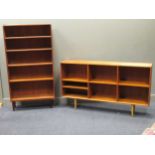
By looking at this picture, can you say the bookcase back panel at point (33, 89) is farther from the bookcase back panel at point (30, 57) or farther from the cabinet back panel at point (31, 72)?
the bookcase back panel at point (30, 57)

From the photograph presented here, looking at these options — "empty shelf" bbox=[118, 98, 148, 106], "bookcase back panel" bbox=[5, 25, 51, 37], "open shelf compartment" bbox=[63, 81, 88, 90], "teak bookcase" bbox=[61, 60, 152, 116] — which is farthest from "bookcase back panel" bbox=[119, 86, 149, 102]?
"bookcase back panel" bbox=[5, 25, 51, 37]

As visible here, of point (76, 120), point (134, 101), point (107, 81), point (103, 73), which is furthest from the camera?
point (103, 73)

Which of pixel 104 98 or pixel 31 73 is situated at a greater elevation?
pixel 31 73

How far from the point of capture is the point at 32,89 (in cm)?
385

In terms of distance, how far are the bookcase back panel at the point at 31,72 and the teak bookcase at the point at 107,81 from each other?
13.1 inches

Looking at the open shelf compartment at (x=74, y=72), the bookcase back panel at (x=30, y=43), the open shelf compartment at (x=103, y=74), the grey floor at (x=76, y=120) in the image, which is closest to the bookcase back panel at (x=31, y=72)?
the open shelf compartment at (x=74, y=72)

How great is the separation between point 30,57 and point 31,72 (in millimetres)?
276

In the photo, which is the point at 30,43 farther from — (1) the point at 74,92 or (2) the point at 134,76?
(2) the point at 134,76

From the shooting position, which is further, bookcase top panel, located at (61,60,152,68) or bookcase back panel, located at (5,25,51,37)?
bookcase back panel, located at (5,25,51,37)

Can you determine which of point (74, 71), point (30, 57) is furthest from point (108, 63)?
point (30, 57)

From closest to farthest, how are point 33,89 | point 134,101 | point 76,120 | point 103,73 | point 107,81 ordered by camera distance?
1. point 76,120
2. point 134,101
3. point 107,81
4. point 103,73
5. point 33,89

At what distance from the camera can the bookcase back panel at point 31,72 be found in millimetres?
3745

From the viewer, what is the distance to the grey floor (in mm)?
2881

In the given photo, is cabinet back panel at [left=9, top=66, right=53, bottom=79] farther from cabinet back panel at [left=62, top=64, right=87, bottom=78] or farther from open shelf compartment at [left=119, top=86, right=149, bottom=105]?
open shelf compartment at [left=119, top=86, right=149, bottom=105]
